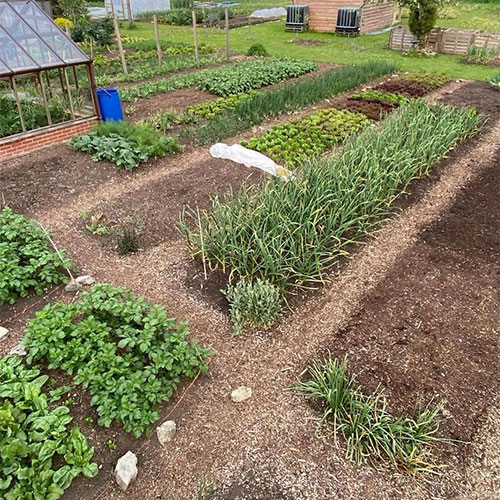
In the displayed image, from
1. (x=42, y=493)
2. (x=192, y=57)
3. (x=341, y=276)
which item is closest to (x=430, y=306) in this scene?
(x=341, y=276)

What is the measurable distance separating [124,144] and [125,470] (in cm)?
528

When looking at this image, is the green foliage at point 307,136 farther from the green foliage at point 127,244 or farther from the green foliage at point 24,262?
the green foliage at point 24,262

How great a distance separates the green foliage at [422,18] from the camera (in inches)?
530

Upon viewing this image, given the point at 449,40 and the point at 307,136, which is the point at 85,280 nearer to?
the point at 307,136

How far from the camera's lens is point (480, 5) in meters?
27.0

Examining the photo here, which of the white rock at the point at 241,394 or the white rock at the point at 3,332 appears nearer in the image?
the white rock at the point at 241,394

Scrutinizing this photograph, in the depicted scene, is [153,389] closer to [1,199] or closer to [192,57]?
[1,199]

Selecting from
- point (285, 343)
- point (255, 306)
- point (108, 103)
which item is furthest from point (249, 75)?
point (285, 343)

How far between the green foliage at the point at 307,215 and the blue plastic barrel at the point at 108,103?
3.50 m

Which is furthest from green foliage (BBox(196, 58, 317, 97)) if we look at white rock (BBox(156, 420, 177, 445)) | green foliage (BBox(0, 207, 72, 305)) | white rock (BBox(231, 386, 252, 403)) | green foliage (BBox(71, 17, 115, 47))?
white rock (BBox(156, 420, 177, 445))

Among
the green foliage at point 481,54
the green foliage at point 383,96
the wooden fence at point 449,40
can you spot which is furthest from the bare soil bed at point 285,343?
the wooden fence at point 449,40

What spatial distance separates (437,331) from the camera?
371 cm

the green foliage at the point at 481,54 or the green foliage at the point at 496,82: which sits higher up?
the green foliage at the point at 481,54

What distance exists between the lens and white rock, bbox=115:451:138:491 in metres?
2.55
